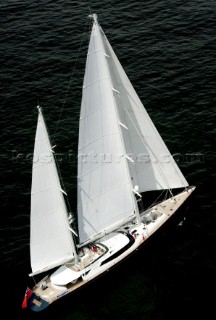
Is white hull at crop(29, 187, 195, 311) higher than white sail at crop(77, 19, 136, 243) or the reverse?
the reverse

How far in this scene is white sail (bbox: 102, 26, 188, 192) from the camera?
36.1 meters

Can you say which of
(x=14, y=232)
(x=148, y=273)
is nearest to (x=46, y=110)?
(x=14, y=232)

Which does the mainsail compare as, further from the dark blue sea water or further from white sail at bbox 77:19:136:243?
the dark blue sea water

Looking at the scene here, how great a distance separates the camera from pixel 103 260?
34.8m

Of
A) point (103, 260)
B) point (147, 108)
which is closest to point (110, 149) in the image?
point (103, 260)

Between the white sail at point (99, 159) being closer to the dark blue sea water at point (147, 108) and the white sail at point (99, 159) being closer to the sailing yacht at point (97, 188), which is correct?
the sailing yacht at point (97, 188)

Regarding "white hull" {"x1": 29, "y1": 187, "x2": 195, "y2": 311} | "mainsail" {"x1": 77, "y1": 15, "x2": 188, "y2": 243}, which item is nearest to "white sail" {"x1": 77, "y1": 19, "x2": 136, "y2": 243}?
"mainsail" {"x1": 77, "y1": 15, "x2": 188, "y2": 243}

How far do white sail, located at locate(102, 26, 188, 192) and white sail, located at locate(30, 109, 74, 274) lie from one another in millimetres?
6876

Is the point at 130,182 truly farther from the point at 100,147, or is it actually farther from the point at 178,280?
the point at 178,280

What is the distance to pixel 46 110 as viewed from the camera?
5159 cm

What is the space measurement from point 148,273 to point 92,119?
485 inches

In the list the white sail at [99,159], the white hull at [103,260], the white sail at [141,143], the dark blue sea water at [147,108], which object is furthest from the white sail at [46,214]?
the white sail at [141,143]

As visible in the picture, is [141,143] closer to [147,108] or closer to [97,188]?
[97,188]

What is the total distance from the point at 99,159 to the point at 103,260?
7555mm
